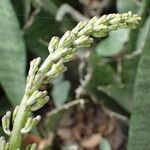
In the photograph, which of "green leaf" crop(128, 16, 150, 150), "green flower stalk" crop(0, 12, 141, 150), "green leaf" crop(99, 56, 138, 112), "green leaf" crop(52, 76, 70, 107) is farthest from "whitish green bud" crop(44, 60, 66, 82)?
"green leaf" crop(52, 76, 70, 107)

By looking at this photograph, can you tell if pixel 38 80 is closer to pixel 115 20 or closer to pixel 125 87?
pixel 115 20

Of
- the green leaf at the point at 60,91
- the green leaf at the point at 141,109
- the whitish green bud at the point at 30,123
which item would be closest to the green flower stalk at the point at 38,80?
the whitish green bud at the point at 30,123

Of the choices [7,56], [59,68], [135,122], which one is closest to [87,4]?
[7,56]

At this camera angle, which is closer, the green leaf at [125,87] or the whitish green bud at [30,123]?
the whitish green bud at [30,123]

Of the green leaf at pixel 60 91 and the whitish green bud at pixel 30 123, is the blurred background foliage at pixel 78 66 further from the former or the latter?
the whitish green bud at pixel 30 123

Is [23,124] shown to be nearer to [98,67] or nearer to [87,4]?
[98,67]
